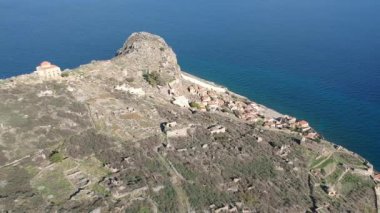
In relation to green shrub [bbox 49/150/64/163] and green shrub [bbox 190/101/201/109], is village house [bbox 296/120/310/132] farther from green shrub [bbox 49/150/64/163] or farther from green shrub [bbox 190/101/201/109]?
green shrub [bbox 49/150/64/163]

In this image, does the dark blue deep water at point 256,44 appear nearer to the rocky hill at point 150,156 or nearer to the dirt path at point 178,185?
the rocky hill at point 150,156

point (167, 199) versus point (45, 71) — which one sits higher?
point (45, 71)

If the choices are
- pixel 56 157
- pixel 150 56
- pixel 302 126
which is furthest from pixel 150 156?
pixel 150 56

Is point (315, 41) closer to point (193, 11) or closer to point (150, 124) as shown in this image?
point (193, 11)

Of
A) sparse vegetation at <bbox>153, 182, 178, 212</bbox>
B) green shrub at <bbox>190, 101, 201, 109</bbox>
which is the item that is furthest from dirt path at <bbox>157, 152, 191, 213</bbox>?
green shrub at <bbox>190, 101, 201, 109</bbox>

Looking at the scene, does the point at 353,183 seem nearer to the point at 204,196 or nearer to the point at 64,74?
the point at 204,196

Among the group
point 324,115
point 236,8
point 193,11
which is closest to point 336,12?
point 236,8
